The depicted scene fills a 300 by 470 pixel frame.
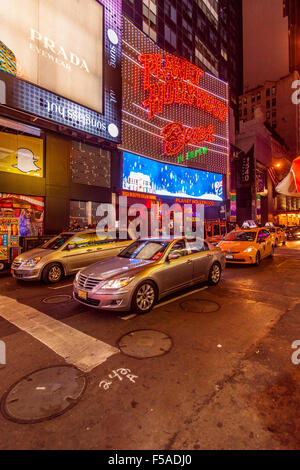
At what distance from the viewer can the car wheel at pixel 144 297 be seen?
5.10 meters

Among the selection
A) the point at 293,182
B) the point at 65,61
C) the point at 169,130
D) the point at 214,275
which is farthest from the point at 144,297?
the point at 169,130

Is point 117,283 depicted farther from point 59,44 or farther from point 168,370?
point 59,44

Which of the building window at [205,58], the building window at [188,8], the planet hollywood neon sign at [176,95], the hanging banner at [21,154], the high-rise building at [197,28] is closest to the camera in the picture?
the hanging banner at [21,154]

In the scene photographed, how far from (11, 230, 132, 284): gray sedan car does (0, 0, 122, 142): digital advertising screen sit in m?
9.06

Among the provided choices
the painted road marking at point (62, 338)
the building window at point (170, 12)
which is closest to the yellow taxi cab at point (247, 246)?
the painted road marking at point (62, 338)

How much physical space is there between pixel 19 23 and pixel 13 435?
1837 cm

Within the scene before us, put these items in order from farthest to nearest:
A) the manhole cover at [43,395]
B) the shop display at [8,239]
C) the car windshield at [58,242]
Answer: the shop display at [8,239], the car windshield at [58,242], the manhole cover at [43,395]

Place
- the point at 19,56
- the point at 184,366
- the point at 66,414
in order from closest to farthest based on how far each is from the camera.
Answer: the point at 66,414 → the point at 184,366 → the point at 19,56

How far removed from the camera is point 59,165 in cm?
1541

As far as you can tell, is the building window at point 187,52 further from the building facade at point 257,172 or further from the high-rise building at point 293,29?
the high-rise building at point 293,29

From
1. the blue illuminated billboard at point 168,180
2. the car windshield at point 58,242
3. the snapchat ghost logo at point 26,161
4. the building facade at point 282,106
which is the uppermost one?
the building facade at point 282,106

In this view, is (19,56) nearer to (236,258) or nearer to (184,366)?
(236,258)

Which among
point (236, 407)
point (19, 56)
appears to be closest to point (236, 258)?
point (236, 407)

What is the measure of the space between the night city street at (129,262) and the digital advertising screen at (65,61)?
0.31ft
